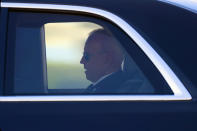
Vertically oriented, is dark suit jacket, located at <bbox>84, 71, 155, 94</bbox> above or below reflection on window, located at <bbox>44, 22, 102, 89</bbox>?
below

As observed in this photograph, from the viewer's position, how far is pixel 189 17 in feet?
9.70

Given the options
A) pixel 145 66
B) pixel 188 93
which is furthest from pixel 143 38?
pixel 188 93

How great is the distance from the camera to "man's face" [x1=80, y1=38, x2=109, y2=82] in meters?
2.90

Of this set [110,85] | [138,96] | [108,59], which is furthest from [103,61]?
[138,96]

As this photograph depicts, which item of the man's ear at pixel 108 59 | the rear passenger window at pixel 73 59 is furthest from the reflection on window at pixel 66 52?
the man's ear at pixel 108 59

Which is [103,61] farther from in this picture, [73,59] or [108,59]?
[73,59]

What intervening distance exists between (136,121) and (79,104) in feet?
0.90

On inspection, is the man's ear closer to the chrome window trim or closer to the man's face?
→ the man's face

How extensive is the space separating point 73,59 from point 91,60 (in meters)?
0.10

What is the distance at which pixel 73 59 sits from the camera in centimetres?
290

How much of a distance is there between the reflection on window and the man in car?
0.10 feet

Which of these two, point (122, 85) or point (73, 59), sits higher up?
point (73, 59)

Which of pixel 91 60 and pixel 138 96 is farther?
pixel 91 60

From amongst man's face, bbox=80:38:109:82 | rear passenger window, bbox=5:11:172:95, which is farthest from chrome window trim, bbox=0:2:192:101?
man's face, bbox=80:38:109:82
